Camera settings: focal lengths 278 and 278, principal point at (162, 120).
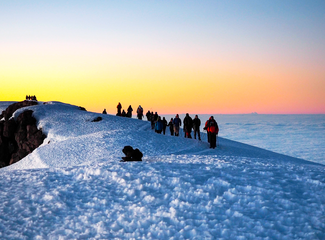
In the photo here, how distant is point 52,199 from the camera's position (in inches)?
278

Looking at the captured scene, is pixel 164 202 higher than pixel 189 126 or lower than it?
lower

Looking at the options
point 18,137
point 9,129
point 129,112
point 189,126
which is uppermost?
point 129,112

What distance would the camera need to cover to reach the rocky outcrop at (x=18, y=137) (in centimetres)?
2923

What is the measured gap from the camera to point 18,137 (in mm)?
30422

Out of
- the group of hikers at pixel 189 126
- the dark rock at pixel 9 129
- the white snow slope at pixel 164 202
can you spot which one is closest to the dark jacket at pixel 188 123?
the group of hikers at pixel 189 126

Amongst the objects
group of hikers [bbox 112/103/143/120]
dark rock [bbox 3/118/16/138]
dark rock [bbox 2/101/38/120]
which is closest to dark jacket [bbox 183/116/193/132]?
group of hikers [bbox 112/103/143/120]

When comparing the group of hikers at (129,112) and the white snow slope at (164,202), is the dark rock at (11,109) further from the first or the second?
the white snow slope at (164,202)

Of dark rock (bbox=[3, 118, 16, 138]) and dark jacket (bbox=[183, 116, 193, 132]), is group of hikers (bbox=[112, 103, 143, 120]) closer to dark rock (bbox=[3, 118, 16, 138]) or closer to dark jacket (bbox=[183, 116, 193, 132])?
dark rock (bbox=[3, 118, 16, 138])

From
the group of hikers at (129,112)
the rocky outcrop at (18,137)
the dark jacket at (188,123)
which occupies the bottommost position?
the rocky outcrop at (18,137)

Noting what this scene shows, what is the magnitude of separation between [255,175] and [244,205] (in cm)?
207

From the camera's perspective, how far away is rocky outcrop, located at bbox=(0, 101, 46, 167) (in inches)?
1151

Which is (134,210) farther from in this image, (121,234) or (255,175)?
(255,175)

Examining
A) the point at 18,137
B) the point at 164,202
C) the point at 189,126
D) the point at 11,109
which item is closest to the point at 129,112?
the point at 18,137

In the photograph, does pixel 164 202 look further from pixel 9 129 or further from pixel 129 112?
pixel 129 112
